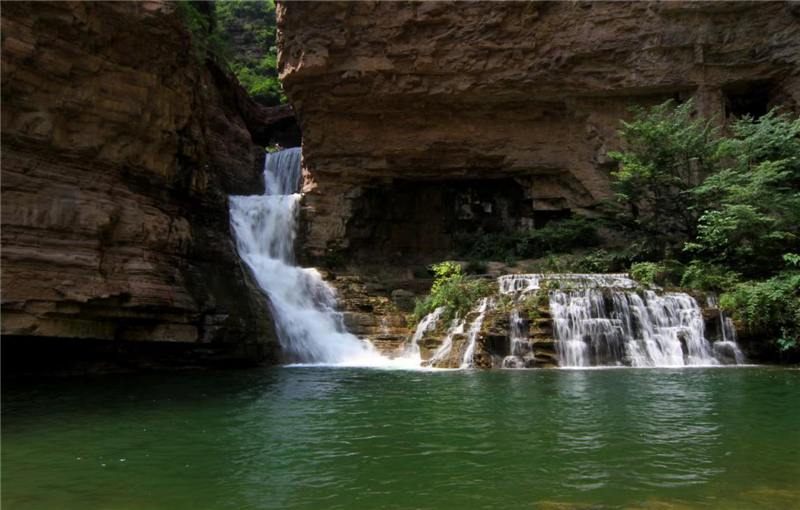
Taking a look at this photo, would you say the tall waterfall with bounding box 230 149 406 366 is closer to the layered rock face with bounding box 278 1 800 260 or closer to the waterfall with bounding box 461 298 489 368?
the layered rock face with bounding box 278 1 800 260

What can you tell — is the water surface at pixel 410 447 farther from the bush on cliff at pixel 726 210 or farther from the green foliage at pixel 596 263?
the green foliage at pixel 596 263

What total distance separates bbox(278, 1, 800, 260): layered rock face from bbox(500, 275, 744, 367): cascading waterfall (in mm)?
8977

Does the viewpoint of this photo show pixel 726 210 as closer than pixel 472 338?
No

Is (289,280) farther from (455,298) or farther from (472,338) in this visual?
(472,338)

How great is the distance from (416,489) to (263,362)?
1150cm

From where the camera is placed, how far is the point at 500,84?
21172 millimetres

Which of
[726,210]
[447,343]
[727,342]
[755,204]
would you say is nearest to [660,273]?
[726,210]

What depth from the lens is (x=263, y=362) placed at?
14922 millimetres

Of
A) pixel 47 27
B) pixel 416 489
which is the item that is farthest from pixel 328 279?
pixel 416 489

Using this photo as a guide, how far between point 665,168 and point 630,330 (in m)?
7.60

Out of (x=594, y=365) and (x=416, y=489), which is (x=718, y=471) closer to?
(x=416, y=489)

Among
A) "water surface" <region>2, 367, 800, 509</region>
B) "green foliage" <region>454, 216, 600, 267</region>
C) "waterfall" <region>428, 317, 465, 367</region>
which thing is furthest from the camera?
"green foliage" <region>454, 216, 600, 267</region>

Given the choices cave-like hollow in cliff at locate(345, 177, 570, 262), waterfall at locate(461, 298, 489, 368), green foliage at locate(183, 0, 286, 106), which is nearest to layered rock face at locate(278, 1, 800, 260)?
cave-like hollow in cliff at locate(345, 177, 570, 262)

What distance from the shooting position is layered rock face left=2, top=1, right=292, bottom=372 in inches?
409
